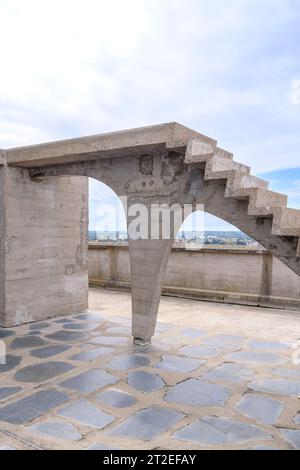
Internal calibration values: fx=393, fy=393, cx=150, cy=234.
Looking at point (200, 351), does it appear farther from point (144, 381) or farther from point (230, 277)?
point (230, 277)

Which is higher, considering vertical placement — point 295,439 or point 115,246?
point 115,246

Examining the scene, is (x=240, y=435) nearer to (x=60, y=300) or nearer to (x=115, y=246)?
(x=60, y=300)

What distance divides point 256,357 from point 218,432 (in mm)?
2397

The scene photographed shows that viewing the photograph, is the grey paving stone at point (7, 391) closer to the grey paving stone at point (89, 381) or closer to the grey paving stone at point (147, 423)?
the grey paving stone at point (89, 381)

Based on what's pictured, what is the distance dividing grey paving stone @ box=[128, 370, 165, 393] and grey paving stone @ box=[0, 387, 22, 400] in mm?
1308

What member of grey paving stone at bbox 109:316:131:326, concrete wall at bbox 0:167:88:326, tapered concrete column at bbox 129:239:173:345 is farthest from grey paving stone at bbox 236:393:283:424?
concrete wall at bbox 0:167:88:326

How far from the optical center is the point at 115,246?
12.0m

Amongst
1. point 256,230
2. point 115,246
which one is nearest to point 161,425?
point 256,230

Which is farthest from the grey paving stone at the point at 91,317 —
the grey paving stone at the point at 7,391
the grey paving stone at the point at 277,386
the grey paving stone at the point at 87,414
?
the grey paving stone at the point at 277,386

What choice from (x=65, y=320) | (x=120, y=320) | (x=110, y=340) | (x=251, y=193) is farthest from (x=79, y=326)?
(x=251, y=193)

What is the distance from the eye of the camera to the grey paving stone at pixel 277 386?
4.52 m

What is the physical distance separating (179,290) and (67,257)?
358 centimetres

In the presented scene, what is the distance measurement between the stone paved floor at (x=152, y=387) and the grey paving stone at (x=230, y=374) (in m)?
0.01

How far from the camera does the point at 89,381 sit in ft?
15.7
